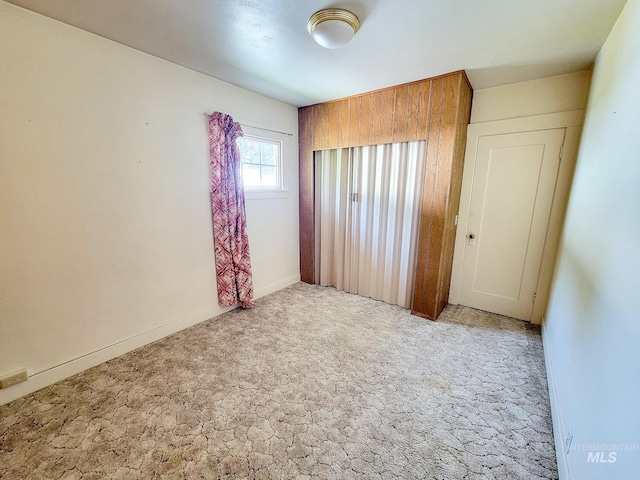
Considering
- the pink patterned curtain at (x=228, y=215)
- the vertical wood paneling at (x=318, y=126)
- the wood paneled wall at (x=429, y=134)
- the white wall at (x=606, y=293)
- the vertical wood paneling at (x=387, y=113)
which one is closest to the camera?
the white wall at (x=606, y=293)

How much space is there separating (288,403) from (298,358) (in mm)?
461

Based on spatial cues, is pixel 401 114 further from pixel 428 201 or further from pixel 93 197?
pixel 93 197

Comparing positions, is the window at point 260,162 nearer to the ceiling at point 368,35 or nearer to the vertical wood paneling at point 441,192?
the ceiling at point 368,35

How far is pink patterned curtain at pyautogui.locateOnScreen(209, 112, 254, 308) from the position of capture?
2566 mm

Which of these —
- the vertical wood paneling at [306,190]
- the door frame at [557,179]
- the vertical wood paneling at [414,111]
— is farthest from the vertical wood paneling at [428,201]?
the vertical wood paneling at [306,190]

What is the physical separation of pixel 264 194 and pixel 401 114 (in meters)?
1.83

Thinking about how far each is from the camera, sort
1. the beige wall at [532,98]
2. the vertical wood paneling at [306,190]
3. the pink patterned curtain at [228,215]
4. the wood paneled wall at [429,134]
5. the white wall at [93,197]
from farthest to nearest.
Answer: the vertical wood paneling at [306,190], the pink patterned curtain at [228,215], the wood paneled wall at [429,134], the beige wall at [532,98], the white wall at [93,197]

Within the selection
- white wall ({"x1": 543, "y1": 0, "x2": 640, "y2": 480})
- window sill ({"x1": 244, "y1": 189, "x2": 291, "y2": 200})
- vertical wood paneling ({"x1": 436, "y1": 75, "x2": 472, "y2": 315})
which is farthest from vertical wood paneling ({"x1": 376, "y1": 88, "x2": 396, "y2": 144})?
white wall ({"x1": 543, "y1": 0, "x2": 640, "y2": 480})

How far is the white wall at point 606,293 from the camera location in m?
0.85

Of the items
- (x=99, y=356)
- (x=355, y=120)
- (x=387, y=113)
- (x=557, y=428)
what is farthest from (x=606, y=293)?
(x=99, y=356)

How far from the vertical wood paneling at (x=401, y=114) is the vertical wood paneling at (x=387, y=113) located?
0.11 ft

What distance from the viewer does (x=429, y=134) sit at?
2.55m

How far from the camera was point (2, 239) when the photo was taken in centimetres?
160

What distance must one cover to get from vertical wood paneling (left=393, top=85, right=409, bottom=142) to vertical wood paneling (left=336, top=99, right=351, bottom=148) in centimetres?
60
